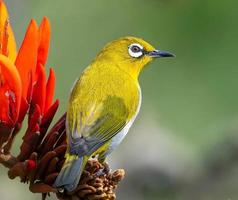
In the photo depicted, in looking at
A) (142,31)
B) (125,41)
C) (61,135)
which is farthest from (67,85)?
(61,135)

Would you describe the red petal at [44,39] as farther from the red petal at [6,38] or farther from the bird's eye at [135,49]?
the bird's eye at [135,49]

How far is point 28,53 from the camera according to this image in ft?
7.02

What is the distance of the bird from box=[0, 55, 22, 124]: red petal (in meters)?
0.16

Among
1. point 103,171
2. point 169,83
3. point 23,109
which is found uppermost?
point 23,109

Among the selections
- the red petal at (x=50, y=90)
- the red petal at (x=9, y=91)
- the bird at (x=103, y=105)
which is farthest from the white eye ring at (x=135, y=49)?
the red petal at (x=9, y=91)

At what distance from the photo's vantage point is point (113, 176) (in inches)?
87.4

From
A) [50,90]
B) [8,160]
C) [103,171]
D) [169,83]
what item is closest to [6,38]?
[50,90]

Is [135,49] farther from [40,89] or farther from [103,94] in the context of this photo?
[40,89]

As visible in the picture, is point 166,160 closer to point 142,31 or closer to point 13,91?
point 142,31

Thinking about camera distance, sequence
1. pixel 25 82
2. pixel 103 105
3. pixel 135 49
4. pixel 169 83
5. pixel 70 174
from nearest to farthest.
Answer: pixel 70 174, pixel 25 82, pixel 103 105, pixel 135 49, pixel 169 83

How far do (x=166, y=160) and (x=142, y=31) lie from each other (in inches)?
60.4

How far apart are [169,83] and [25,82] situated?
3.29 meters

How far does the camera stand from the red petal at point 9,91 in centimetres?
206

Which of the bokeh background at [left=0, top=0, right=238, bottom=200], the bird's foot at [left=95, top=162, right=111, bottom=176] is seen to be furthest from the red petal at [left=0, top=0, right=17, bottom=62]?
the bokeh background at [left=0, top=0, right=238, bottom=200]
